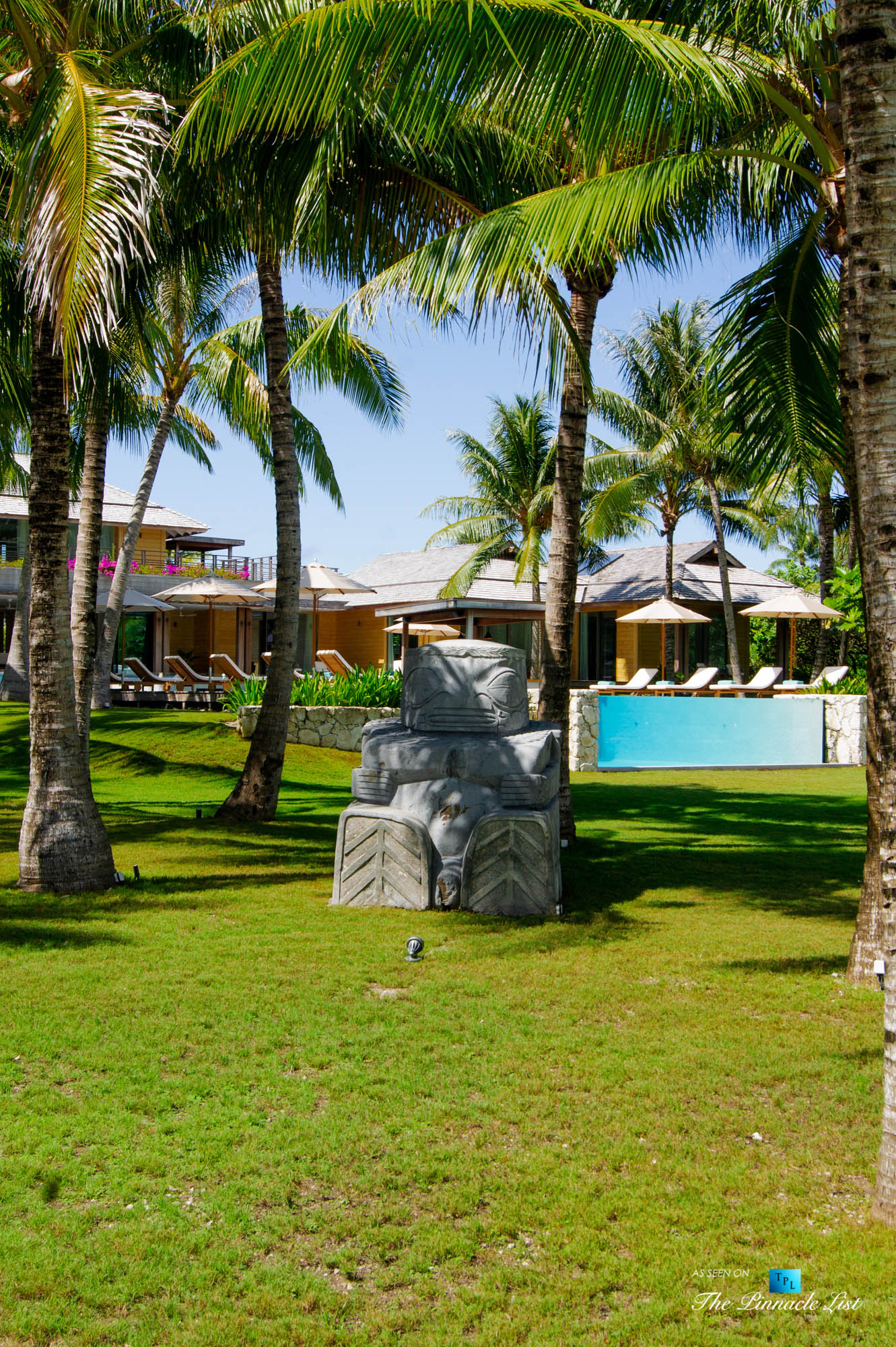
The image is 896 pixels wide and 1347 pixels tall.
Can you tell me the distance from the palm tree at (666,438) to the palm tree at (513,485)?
84.9 inches

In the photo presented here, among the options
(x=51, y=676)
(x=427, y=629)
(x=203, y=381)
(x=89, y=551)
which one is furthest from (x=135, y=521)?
(x=51, y=676)

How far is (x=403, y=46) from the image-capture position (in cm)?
556

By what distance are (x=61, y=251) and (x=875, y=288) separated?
13.2ft

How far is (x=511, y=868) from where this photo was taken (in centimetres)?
687

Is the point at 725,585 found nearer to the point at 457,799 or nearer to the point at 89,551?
the point at 89,551

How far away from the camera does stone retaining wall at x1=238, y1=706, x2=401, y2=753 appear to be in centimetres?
1691

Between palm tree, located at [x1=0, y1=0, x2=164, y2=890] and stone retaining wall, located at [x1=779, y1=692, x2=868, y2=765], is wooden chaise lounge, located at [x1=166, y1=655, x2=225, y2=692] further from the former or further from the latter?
palm tree, located at [x1=0, y1=0, x2=164, y2=890]

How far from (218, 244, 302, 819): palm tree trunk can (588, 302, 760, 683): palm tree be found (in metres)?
14.8

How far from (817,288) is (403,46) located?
11.4 ft

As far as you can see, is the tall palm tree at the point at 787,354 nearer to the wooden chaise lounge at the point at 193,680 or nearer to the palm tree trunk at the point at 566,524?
the palm tree trunk at the point at 566,524

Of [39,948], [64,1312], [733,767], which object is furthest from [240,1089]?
[733,767]

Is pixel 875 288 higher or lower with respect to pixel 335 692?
higher

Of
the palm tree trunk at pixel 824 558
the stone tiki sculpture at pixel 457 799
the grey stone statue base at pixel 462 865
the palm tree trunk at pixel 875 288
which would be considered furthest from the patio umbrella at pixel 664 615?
the palm tree trunk at pixel 875 288

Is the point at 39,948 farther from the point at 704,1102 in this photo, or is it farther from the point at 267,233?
the point at 267,233
